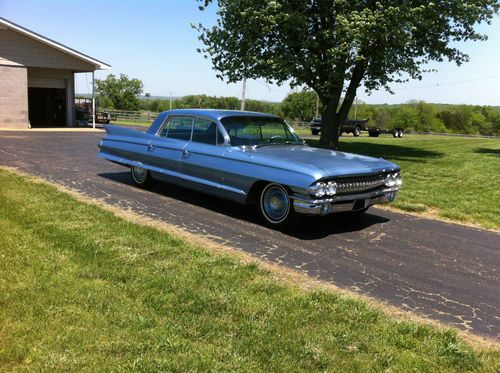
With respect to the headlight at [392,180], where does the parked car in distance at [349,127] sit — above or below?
above

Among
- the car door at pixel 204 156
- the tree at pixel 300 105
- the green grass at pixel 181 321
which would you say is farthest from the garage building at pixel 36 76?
the tree at pixel 300 105

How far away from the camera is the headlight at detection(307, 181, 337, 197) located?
5523mm

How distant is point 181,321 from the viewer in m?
3.38

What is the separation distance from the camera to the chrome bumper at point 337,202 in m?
5.59

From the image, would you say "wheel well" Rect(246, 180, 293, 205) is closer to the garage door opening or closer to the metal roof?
the metal roof

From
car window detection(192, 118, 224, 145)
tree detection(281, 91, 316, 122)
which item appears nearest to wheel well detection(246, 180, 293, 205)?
car window detection(192, 118, 224, 145)

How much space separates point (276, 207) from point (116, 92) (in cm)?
8155

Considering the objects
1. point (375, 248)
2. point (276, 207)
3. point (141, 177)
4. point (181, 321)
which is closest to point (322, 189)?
point (276, 207)

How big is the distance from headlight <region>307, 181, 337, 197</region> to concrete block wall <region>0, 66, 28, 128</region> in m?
23.5

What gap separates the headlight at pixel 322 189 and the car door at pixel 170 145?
2618 millimetres

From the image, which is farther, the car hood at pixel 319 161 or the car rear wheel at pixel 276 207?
the car rear wheel at pixel 276 207

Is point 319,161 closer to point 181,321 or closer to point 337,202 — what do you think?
point 337,202

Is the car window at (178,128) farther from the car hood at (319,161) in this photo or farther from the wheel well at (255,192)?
the wheel well at (255,192)

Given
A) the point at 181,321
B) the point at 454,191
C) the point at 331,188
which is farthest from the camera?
the point at 454,191
